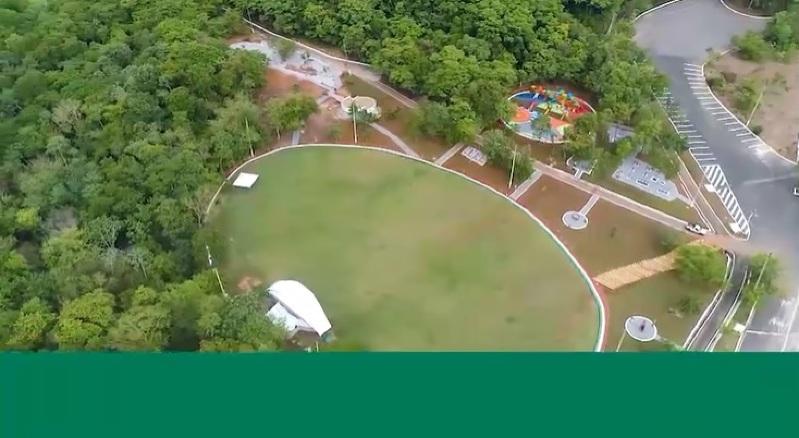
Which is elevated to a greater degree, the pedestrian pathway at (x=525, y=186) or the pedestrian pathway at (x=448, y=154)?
the pedestrian pathway at (x=448, y=154)

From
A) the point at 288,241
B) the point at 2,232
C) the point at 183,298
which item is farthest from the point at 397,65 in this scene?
the point at 2,232

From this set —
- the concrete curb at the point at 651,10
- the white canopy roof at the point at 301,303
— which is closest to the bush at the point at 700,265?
the white canopy roof at the point at 301,303

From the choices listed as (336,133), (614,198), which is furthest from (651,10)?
(336,133)

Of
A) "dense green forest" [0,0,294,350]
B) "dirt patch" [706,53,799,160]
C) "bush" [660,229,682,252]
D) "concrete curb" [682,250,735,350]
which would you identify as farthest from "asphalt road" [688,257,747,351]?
"dense green forest" [0,0,294,350]

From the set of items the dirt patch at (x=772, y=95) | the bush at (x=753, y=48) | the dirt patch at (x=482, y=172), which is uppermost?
the bush at (x=753, y=48)

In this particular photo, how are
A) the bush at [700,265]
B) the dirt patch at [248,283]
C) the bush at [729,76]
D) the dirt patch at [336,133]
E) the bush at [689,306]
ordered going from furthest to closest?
the bush at [729,76] → the dirt patch at [336,133] → the dirt patch at [248,283] → the bush at [700,265] → the bush at [689,306]

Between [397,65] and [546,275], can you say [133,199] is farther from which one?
[546,275]

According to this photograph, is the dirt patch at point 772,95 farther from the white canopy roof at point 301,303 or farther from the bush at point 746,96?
the white canopy roof at point 301,303

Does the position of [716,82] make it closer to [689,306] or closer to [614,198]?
[614,198]
